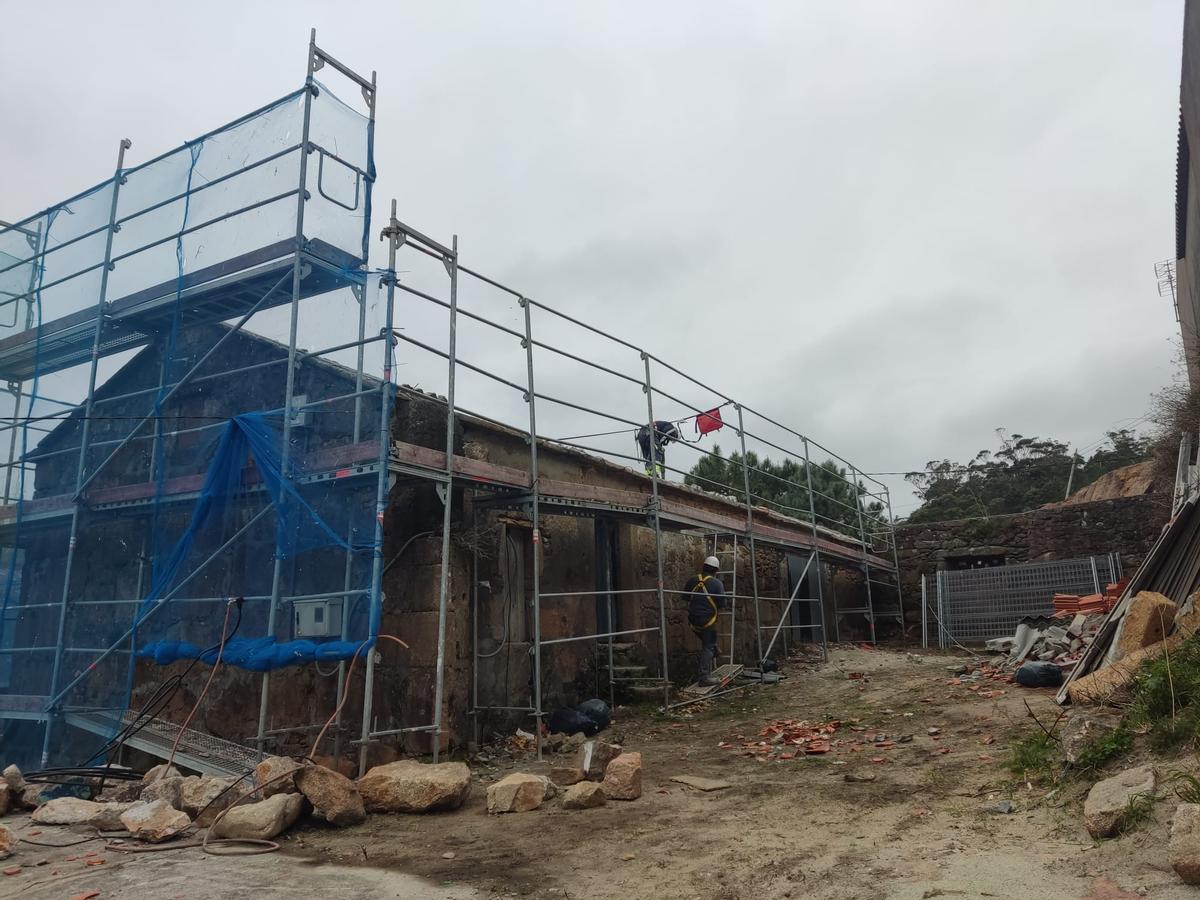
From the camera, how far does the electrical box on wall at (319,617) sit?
6.23 metres

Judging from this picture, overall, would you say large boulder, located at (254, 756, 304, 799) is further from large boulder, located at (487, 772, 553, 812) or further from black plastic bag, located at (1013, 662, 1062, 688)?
black plastic bag, located at (1013, 662, 1062, 688)

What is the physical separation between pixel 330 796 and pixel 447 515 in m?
2.21

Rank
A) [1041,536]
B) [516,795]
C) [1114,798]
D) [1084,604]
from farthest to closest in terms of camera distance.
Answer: [1041,536]
[1084,604]
[516,795]
[1114,798]

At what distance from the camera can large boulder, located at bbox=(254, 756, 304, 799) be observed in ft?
17.3

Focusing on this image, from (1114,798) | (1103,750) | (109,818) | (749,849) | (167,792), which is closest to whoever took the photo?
(1114,798)

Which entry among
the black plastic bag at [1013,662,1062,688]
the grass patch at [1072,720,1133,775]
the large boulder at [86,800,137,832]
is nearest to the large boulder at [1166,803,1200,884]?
the grass patch at [1072,720,1133,775]

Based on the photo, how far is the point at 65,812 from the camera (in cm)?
538

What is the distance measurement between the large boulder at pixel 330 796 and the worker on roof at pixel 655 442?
494cm

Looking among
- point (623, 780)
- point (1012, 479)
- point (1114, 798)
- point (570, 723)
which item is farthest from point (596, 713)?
point (1012, 479)

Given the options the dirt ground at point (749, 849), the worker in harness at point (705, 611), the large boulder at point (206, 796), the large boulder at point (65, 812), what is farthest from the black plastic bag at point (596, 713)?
the large boulder at point (65, 812)

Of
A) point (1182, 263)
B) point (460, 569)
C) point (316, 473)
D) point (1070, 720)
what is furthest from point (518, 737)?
point (1182, 263)

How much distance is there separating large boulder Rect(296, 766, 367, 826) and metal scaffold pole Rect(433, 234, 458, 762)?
3.66ft

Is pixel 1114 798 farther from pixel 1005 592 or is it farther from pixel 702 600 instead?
pixel 1005 592

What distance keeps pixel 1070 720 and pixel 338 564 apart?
515 cm
